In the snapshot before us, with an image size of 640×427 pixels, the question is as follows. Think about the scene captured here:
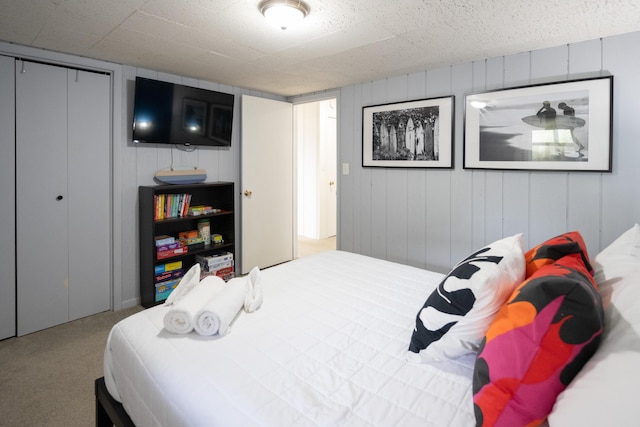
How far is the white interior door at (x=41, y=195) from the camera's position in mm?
2752

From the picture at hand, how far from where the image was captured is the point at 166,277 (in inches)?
→ 135

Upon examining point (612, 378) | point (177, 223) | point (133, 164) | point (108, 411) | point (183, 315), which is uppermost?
point (133, 164)

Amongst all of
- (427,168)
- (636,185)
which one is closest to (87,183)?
(427,168)

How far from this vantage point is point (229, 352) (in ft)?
4.45

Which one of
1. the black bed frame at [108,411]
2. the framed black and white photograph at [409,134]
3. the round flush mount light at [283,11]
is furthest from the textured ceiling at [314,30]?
the black bed frame at [108,411]

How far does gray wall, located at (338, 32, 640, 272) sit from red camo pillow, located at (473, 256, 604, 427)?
2137 millimetres

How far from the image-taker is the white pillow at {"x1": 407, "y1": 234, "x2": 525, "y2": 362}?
1188mm

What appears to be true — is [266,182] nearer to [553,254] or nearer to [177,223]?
[177,223]

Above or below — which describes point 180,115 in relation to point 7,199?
above

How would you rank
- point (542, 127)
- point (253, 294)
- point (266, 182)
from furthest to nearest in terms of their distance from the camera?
point (266, 182)
point (542, 127)
point (253, 294)

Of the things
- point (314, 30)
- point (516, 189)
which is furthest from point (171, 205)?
point (516, 189)

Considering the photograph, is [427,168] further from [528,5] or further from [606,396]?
[606,396]

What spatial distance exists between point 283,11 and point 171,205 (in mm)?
2227

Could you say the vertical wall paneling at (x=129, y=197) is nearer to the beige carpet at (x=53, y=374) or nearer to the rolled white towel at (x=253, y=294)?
the beige carpet at (x=53, y=374)
